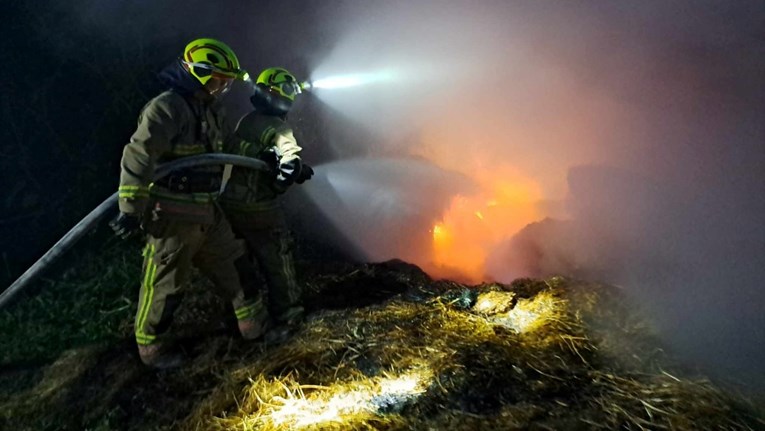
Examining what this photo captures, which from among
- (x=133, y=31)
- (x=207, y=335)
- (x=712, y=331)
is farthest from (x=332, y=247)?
(x=712, y=331)

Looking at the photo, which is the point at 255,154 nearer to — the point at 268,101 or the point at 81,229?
the point at 268,101

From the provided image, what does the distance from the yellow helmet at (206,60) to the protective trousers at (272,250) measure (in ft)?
4.53

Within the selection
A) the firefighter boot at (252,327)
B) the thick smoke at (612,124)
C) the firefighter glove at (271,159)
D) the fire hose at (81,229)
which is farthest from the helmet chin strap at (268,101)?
the thick smoke at (612,124)

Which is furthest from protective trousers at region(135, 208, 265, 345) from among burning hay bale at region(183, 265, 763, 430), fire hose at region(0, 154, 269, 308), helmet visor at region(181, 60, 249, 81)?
helmet visor at region(181, 60, 249, 81)

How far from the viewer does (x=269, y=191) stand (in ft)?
14.4

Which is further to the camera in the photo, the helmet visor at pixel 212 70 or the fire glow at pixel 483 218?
the fire glow at pixel 483 218

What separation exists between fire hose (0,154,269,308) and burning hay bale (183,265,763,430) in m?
1.58

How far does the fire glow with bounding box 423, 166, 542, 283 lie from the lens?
9.10 metres

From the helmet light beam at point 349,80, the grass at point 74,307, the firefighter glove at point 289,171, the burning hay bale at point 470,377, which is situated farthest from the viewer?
the helmet light beam at point 349,80

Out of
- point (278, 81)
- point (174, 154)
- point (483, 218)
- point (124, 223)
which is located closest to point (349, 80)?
point (278, 81)

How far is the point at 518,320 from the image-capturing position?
408 centimetres

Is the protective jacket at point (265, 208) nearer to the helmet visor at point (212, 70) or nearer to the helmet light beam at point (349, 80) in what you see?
the helmet visor at point (212, 70)

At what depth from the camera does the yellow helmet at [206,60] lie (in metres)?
3.46

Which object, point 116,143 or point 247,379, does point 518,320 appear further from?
point 116,143
